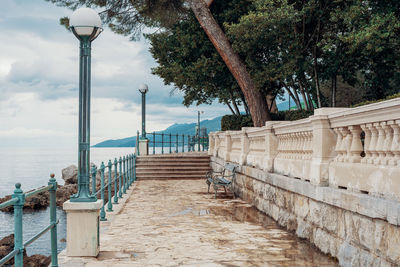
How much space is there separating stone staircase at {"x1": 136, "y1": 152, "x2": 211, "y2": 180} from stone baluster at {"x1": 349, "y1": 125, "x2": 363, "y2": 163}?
13.9 metres

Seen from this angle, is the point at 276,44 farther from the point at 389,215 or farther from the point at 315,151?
the point at 389,215

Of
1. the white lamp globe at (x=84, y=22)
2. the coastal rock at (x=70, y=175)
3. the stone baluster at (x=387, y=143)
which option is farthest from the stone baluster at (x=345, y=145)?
the coastal rock at (x=70, y=175)

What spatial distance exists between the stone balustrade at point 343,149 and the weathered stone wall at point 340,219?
176 millimetres

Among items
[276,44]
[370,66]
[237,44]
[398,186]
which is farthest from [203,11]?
[398,186]

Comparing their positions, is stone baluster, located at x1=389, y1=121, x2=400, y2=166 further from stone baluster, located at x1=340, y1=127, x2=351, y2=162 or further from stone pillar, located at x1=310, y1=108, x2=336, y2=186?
stone pillar, located at x1=310, y1=108, x2=336, y2=186

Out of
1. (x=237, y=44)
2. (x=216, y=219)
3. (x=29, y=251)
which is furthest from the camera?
(x=237, y=44)

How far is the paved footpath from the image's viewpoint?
5.71m

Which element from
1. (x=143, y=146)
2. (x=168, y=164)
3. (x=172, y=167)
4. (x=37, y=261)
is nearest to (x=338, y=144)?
(x=37, y=261)

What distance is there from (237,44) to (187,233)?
11.3 m

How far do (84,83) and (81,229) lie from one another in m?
2.03

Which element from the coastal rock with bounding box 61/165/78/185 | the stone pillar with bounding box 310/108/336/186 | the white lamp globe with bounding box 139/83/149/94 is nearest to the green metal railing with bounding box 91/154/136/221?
the stone pillar with bounding box 310/108/336/186

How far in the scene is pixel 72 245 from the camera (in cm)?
587

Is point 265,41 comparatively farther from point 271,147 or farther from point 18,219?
point 18,219

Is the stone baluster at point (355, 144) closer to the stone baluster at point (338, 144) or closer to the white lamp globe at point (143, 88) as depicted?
the stone baluster at point (338, 144)
